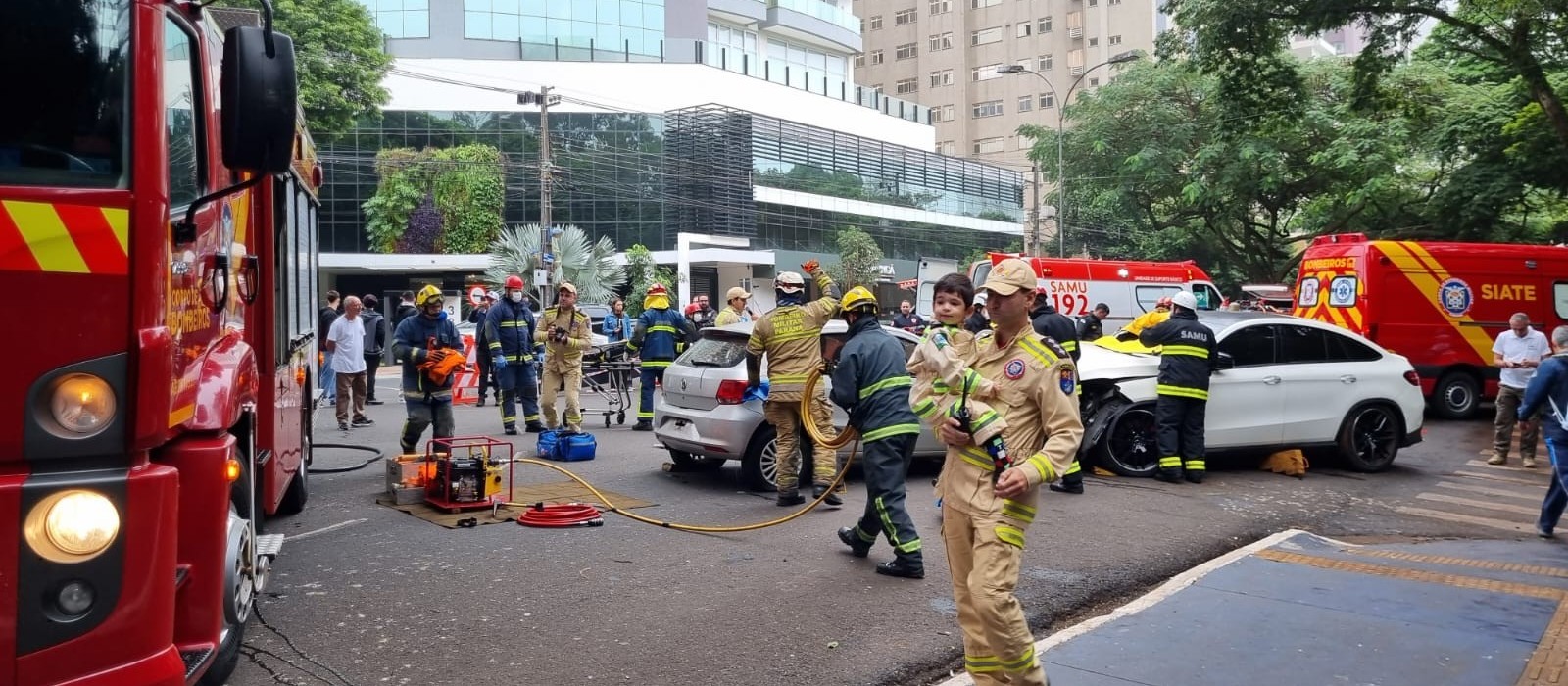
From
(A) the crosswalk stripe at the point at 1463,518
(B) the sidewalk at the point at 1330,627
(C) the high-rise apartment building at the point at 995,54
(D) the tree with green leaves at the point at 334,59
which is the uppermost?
(C) the high-rise apartment building at the point at 995,54

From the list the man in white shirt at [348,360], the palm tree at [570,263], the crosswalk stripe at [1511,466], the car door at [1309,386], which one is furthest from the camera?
the palm tree at [570,263]

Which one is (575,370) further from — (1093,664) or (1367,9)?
(1367,9)

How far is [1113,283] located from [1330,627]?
1873cm

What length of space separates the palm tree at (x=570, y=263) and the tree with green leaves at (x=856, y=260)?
8.93m

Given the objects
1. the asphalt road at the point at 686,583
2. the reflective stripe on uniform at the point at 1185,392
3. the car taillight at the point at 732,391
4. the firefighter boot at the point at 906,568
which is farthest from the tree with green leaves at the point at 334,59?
the firefighter boot at the point at 906,568

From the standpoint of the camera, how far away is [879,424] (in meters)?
6.93

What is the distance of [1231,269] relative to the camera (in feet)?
127

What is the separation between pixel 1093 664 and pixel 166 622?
365 centimetres

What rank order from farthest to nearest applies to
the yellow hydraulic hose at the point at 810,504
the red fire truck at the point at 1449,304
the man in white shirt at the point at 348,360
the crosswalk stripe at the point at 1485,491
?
the red fire truck at the point at 1449,304, the man in white shirt at the point at 348,360, the crosswalk stripe at the point at 1485,491, the yellow hydraulic hose at the point at 810,504

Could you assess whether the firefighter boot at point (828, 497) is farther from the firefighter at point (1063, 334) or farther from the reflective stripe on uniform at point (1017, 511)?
the reflective stripe on uniform at point (1017, 511)

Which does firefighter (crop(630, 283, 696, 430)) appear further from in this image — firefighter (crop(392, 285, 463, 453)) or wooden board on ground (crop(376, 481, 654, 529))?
wooden board on ground (crop(376, 481, 654, 529))

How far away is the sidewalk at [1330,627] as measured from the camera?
199 inches

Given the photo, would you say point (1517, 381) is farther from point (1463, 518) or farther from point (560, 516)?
point (560, 516)

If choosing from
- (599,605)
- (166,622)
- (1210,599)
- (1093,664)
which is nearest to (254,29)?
(166,622)
